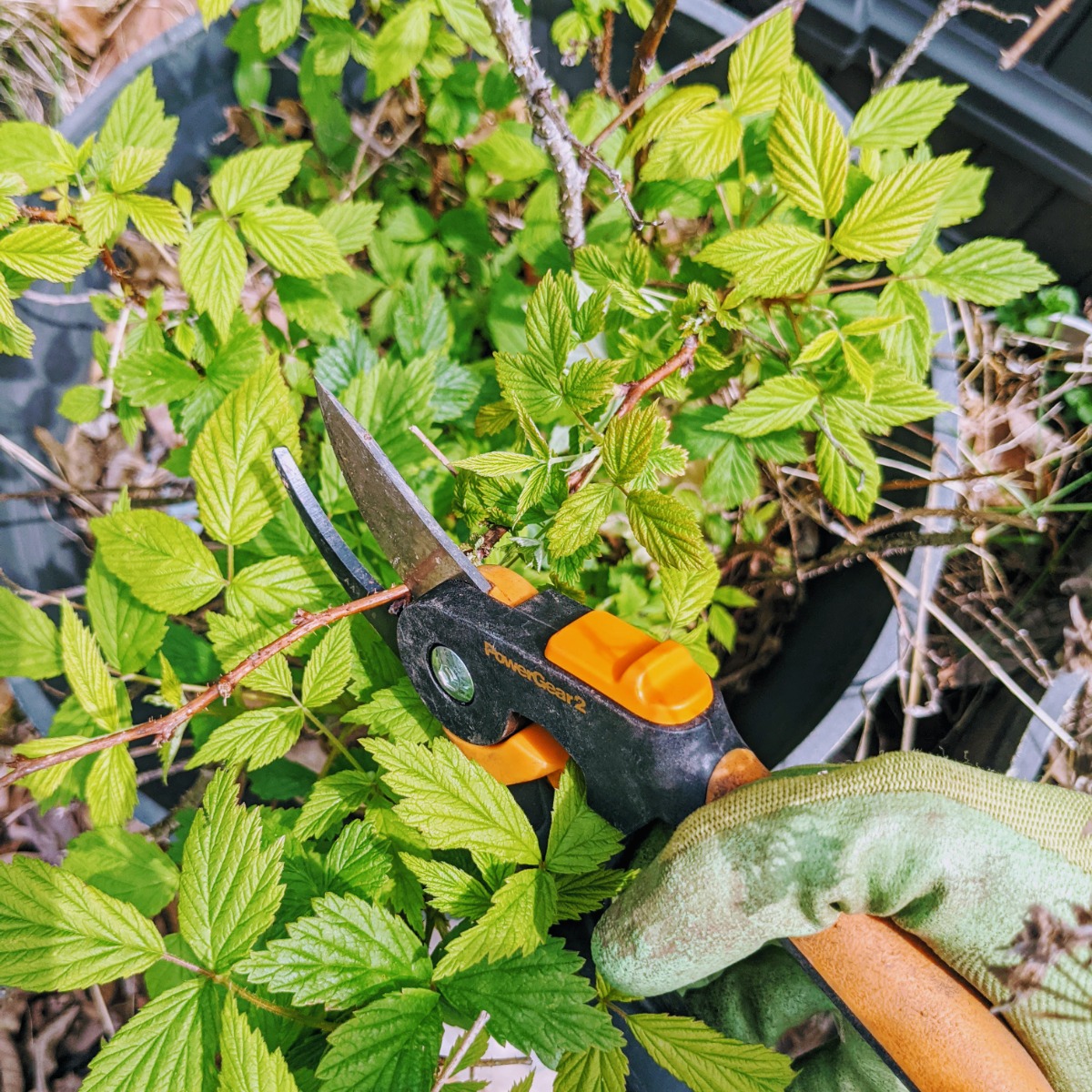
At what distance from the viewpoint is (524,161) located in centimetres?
124

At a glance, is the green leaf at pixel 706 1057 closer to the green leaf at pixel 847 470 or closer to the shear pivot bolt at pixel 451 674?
the shear pivot bolt at pixel 451 674

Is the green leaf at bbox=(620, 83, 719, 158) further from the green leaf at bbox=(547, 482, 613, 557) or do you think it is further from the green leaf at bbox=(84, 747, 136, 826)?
the green leaf at bbox=(84, 747, 136, 826)

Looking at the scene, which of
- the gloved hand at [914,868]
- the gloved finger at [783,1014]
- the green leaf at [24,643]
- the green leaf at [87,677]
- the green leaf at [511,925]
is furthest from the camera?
the green leaf at [24,643]

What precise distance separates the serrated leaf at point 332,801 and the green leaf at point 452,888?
0.14 m

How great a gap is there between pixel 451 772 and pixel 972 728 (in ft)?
3.98

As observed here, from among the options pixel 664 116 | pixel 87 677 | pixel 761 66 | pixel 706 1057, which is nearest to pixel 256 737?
pixel 87 677

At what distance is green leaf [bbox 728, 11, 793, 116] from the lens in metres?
0.93

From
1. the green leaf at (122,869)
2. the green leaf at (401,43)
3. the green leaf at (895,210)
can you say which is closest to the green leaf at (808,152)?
the green leaf at (895,210)

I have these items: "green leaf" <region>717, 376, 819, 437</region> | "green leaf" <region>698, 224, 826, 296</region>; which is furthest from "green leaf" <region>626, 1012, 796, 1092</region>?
"green leaf" <region>698, 224, 826, 296</region>

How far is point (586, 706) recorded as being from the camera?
2.16 ft

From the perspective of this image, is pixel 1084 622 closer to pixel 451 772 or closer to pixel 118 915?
pixel 451 772

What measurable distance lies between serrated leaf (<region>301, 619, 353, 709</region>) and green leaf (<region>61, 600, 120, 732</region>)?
265 mm

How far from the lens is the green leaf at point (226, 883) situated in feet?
2.30

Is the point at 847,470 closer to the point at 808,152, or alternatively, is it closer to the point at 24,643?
the point at 808,152
